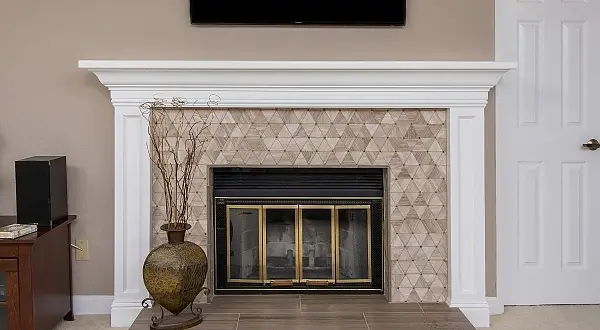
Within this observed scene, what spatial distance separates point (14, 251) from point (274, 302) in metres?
1.26

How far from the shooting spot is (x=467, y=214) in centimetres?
346

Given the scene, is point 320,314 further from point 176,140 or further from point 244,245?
point 176,140

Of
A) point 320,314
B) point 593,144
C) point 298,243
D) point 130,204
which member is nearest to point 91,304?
point 130,204

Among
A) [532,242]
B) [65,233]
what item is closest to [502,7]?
[532,242]

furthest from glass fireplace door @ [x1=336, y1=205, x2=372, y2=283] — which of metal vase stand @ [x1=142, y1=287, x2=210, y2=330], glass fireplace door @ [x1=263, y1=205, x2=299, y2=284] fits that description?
metal vase stand @ [x1=142, y1=287, x2=210, y2=330]

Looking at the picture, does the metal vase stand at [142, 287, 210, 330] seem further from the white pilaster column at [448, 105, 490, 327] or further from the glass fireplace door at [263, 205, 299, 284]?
the white pilaster column at [448, 105, 490, 327]

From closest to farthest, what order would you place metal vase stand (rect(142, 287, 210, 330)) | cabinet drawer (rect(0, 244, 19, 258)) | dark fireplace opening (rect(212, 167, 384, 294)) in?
cabinet drawer (rect(0, 244, 19, 258)) → metal vase stand (rect(142, 287, 210, 330)) → dark fireplace opening (rect(212, 167, 384, 294))

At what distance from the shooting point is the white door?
3.64 m

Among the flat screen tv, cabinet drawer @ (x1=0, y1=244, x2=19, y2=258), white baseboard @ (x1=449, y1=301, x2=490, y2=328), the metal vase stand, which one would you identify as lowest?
white baseboard @ (x1=449, y1=301, x2=490, y2=328)

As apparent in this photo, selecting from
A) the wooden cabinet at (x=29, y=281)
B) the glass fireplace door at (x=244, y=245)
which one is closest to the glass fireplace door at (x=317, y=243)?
the glass fireplace door at (x=244, y=245)

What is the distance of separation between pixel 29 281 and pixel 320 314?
4.38 ft

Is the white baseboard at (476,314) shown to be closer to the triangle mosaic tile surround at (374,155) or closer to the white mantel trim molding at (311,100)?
the white mantel trim molding at (311,100)

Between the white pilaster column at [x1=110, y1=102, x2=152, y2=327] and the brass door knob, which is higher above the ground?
the brass door knob

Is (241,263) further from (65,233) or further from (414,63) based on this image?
(414,63)
